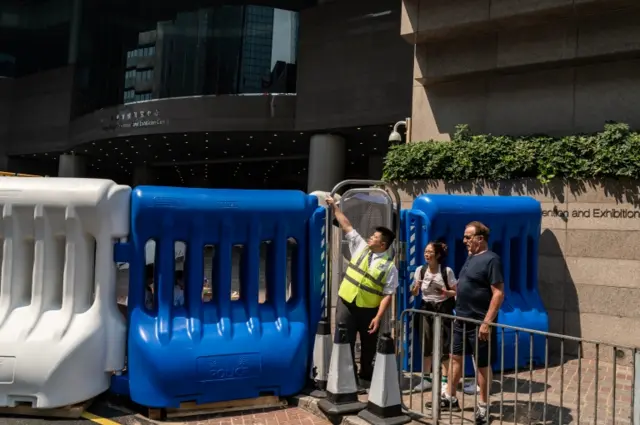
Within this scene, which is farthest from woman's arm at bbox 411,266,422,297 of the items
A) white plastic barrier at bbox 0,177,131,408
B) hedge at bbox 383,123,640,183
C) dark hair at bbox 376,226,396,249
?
hedge at bbox 383,123,640,183

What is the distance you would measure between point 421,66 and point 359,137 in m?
15.0

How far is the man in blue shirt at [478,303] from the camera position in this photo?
4234mm

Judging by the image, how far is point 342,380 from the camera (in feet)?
15.1

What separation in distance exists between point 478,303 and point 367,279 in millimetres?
1046

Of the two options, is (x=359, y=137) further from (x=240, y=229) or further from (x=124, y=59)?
(x=240, y=229)

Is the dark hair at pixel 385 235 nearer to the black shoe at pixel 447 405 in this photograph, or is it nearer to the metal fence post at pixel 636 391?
the black shoe at pixel 447 405

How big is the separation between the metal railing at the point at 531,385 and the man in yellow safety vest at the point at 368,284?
0.31m

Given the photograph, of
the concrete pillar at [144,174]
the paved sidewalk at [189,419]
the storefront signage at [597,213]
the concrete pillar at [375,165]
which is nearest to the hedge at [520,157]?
the storefront signage at [597,213]

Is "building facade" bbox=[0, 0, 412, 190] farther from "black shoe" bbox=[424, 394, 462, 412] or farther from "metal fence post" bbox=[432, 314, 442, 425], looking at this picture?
"metal fence post" bbox=[432, 314, 442, 425]

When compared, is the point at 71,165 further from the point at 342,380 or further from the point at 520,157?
the point at 342,380

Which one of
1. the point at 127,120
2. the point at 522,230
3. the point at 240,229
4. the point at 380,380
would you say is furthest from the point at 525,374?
the point at 127,120

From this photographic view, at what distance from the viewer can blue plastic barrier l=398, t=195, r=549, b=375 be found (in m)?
6.00

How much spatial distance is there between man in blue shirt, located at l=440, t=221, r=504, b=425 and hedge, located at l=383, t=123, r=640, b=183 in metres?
4.00

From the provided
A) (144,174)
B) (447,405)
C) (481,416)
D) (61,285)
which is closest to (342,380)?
(447,405)
